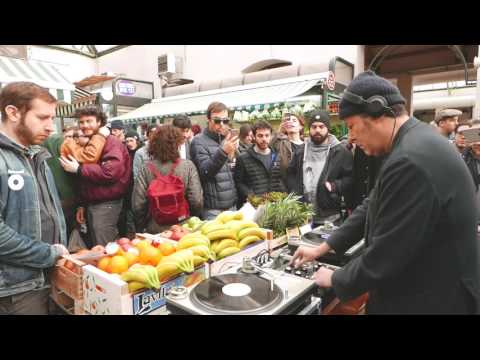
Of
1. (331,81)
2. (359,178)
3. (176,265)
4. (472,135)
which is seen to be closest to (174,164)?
(176,265)

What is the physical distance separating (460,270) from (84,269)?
158 cm

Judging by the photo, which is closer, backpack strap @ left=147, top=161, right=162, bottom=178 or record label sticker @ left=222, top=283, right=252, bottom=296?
record label sticker @ left=222, top=283, right=252, bottom=296

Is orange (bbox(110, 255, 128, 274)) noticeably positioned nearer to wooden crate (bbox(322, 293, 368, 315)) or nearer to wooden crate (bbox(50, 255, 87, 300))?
wooden crate (bbox(50, 255, 87, 300))

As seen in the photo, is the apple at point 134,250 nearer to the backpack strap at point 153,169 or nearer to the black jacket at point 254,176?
the backpack strap at point 153,169

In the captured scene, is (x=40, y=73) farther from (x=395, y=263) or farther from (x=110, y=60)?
(x=110, y=60)

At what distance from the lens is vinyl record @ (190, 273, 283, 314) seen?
3.92ft

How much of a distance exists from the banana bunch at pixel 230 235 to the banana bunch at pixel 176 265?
9.2 inches

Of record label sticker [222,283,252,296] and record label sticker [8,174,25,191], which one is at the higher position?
record label sticker [8,174,25,191]

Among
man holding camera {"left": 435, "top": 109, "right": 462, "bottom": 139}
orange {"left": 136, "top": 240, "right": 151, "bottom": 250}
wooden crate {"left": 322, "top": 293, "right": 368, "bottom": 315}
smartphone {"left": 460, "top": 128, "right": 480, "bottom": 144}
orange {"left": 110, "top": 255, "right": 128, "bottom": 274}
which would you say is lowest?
wooden crate {"left": 322, "top": 293, "right": 368, "bottom": 315}

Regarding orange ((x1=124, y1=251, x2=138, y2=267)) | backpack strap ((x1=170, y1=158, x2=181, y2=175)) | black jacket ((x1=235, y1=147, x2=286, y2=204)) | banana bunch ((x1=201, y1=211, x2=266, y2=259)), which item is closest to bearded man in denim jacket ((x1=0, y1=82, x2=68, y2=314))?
orange ((x1=124, y1=251, x2=138, y2=267))

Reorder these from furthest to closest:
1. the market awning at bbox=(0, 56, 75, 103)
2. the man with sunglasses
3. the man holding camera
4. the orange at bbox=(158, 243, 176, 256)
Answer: the market awning at bbox=(0, 56, 75, 103)
the man holding camera
the man with sunglasses
the orange at bbox=(158, 243, 176, 256)

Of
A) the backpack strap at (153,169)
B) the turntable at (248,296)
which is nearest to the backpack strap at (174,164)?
the backpack strap at (153,169)

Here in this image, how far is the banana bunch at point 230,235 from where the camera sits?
6.01ft

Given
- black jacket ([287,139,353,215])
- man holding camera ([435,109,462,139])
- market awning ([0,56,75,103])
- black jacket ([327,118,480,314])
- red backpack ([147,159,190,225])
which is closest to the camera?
black jacket ([327,118,480,314])
